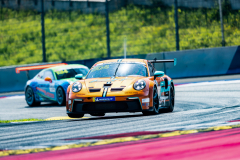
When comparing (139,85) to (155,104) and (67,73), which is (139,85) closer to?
(155,104)

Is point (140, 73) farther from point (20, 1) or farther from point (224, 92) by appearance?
point (20, 1)

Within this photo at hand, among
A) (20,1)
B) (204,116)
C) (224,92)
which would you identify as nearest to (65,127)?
(204,116)

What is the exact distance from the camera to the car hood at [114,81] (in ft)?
26.1

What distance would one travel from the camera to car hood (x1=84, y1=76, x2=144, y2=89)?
7.95m

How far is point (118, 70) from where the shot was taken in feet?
29.1

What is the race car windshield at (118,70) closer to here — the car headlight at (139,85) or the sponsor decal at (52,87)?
the car headlight at (139,85)

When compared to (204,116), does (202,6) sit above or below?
above

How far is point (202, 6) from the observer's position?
25.5 metres

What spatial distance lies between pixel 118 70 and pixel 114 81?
0.76 meters

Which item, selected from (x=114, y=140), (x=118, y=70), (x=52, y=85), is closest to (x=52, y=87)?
(x=52, y=85)

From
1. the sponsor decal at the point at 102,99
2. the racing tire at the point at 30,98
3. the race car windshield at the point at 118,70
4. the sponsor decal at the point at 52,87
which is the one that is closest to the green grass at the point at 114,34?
the racing tire at the point at 30,98

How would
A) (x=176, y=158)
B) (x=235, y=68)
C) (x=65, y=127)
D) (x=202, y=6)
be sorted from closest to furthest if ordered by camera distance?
(x=176, y=158)
(x=65, y=127)
(x=235, y=68)
(x=202, y=6)

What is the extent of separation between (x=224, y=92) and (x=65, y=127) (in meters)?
6.82

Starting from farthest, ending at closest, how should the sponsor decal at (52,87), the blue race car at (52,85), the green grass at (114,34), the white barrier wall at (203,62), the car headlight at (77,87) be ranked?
the green grass at (114,34) < the white barrier wall at (203,62) < the sponsor decal at (52,87) < the blue race car at (52,85) < the car headlight at (77,87)
